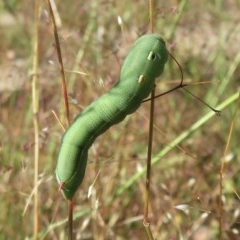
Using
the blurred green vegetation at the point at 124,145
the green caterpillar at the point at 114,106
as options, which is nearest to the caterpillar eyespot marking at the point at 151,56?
the green caterpillar at the point at 114,106

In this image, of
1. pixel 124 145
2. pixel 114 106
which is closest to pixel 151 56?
pixel 114 106

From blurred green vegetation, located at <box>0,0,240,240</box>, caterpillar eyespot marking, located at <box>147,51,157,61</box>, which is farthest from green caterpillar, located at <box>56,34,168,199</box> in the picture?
blurred green vegetation, located at <box>0,0,240,240</box>

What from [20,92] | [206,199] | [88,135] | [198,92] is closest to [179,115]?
[198,92]

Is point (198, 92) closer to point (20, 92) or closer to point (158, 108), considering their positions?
point (158, 108)

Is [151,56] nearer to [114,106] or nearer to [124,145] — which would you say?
[114,106]

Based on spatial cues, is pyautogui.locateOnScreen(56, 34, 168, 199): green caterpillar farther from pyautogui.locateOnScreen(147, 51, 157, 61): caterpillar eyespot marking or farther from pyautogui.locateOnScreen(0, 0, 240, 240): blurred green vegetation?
pyautogui.locateOnScreen(0, 0, 240, 240): blurred green vegetation

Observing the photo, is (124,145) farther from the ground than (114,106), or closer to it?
closer to it
